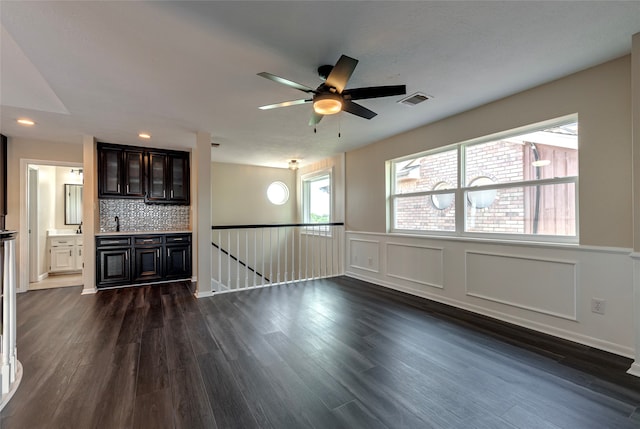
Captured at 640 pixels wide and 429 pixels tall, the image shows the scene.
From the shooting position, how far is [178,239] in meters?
4.98

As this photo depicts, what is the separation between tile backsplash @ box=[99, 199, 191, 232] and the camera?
4879 mm

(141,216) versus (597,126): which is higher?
(597,126)

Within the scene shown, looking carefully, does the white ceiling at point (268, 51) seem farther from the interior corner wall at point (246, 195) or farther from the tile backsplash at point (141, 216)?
the interior corner wall at point (246, 195)

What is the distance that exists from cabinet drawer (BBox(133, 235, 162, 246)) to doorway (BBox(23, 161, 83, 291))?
53.3 inches

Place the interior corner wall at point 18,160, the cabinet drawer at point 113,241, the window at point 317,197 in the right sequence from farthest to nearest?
the window at point 317,197
the cabinet drawer at point 113,241
the interior corner wall at point 18,160

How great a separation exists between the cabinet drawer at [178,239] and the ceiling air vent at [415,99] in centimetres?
423

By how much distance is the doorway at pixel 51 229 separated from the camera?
467 cm

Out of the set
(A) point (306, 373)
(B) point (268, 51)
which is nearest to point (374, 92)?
(B) point (268, 51)

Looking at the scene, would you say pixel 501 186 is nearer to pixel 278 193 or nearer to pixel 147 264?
pixel 278 193

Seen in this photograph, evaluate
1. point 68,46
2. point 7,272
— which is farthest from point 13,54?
point 7,272

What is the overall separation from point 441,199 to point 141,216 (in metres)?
5.20

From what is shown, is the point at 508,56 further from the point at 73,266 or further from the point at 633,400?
the point at 73,266

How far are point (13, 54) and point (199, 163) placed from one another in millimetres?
1986

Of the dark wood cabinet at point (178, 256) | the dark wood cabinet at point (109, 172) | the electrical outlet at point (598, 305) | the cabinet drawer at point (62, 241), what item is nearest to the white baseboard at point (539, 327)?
the electrical outlet at point (598, 305)
